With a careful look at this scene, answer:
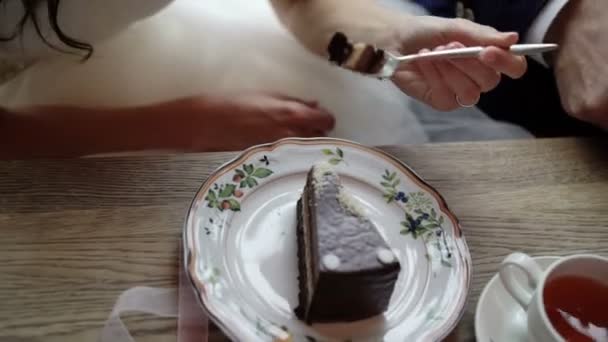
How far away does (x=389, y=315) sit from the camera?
56 centimetres

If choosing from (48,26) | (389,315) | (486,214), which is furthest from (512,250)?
(48,26)

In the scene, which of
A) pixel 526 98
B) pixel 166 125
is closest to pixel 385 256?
pixel 166 125

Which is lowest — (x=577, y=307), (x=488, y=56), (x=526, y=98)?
(x=526, y=98)

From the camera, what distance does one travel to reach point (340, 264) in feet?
1.72

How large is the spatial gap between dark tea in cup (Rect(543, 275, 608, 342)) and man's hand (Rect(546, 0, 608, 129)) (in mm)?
331

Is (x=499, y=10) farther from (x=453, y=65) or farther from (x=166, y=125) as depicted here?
(x=166, y=125)

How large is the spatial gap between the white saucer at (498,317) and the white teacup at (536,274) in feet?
0.08

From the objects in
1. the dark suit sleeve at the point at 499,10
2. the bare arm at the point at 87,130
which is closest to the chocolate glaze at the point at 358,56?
the bare arm at the point at 87,130

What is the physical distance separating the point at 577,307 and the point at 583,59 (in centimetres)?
43

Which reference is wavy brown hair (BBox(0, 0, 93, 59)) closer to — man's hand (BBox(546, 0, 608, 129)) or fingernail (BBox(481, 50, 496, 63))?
fingernail (BBox(481, 50, 496, 63))

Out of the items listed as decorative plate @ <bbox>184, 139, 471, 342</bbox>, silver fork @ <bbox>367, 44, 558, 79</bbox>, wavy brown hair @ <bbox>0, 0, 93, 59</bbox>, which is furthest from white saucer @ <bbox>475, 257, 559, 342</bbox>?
wavy brown hair @ <bbox>0, 0, 93, 59</bbox>

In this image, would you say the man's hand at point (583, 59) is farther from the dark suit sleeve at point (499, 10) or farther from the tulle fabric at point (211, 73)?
the tulle fabric at point (211, 73)

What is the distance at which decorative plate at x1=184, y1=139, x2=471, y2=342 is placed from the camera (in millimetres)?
538

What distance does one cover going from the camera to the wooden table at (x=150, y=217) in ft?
1.75
